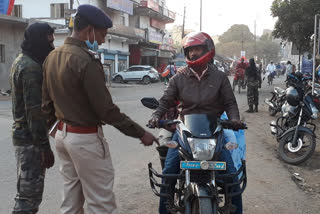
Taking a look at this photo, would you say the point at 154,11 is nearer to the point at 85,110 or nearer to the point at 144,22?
the point at 144,22

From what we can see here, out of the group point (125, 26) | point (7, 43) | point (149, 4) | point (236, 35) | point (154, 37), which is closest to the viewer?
point (7, 43)

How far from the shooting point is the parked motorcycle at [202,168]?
2947 mm

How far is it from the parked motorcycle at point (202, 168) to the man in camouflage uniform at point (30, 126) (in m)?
1.05

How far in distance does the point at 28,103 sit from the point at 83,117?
73cm

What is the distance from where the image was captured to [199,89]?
3533 mm

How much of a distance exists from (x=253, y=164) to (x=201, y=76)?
3175 millimetres

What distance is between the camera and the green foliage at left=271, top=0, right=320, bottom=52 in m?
18.1

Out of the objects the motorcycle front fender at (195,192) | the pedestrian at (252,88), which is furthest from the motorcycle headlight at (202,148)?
the pedestrian at (252,88)

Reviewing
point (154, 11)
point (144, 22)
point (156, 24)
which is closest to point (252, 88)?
point (154, 11)

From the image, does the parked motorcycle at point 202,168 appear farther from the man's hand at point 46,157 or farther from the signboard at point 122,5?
the signboard at point 122,5

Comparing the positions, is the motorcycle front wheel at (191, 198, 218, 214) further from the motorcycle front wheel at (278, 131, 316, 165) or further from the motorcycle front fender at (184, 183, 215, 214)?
the motorcycle front wheel at (278, 131, 316, 165)

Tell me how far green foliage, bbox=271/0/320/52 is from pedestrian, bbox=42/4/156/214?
1646cm

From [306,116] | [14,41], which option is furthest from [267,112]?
[14,41]

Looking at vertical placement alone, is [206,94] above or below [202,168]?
above
